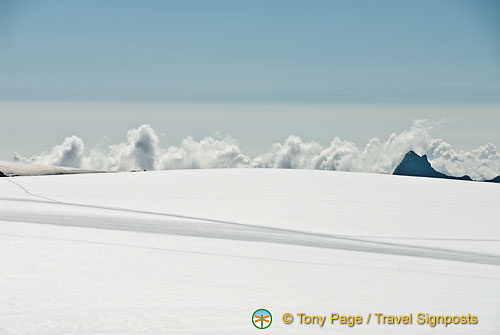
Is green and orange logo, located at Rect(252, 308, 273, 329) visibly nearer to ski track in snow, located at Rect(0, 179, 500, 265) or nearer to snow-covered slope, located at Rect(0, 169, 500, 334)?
snow-covered slope, located at Rect(0, 169, 500, 334)

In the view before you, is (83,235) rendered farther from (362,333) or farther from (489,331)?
(489,331)

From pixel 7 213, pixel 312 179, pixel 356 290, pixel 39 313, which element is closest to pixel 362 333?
pixel 356 290

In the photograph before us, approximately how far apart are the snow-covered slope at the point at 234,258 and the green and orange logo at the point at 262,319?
168mm

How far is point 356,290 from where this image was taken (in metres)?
11.0

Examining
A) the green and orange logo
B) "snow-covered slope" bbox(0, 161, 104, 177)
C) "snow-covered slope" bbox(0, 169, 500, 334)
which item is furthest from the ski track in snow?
"snow-covered slope" bbox(0, 161, 104, 177)

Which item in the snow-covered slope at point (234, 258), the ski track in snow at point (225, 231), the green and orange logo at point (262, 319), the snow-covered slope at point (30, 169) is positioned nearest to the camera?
the green and orange logo at point (262, 319)

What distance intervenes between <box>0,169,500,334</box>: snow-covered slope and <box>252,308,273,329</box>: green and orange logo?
0.55ft

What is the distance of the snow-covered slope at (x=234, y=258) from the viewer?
920 cm

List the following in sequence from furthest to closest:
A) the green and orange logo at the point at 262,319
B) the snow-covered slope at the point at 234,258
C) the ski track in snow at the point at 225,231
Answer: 1. the ski track in snow at the point at 225,231
2. the snow-covered slope at the point at 234,258
3. the green and orange logo at the point at 262,319

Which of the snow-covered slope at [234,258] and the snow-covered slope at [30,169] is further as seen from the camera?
the snow-covered slope at [30,169]

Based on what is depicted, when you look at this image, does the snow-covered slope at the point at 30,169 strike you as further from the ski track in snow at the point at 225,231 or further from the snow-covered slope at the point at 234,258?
the ski track in snow at the point at 225,231

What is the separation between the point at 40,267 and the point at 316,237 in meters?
9.03

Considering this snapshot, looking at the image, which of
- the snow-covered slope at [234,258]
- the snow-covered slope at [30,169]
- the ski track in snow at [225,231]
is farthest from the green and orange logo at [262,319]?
the snow-covered slope at [30,169]

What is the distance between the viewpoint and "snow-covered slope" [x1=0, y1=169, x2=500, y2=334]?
9.20 m
